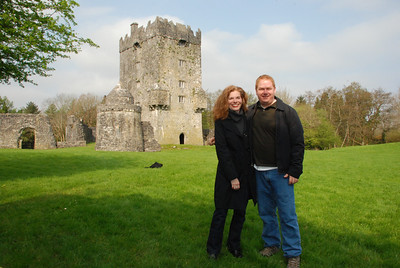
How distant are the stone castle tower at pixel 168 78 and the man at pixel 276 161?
35317mm

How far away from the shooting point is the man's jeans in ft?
13.2

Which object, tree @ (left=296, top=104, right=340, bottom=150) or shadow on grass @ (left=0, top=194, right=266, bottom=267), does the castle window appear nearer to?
tree @ (left=296, top=104, right=340, bottom=150)

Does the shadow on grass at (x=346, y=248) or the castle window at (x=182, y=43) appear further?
the castle window at (x=182, y=43)

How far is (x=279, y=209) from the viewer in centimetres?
414

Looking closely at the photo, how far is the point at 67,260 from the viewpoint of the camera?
388 centimetres

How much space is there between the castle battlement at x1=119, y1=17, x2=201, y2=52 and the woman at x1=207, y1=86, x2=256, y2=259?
1509 inches

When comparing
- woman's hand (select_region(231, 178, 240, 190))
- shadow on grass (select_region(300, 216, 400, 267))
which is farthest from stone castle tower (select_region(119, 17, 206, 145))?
woman's hand (select_region(231, 178, 240, 190))

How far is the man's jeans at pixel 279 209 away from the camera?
4.02 metres

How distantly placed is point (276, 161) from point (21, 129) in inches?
1356

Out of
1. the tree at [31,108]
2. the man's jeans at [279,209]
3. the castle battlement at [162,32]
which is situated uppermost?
the castle battlement at [162,32]

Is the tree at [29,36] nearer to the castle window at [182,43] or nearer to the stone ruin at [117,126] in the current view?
the stone ruin at [117,126]

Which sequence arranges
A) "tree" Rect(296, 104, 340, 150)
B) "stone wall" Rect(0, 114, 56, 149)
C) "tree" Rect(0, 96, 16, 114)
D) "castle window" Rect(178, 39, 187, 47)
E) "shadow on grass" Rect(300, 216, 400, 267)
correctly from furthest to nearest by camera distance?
"tree" Rect(0, 96, 16, 114)
"castle window" Rect(178, 39, 187, 47)
"tree" Rect(296, 104, 340, 150)
"stone wall" Rect(0, 114, 56, 149)
"shadow on grass" Rect(300, 216, 400, 267)

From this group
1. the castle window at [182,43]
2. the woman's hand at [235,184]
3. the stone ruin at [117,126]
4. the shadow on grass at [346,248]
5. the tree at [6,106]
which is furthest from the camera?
the tree at [6,106]

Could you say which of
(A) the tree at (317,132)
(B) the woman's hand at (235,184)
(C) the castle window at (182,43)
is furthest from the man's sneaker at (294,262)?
(C) the castle window at (182,43)
